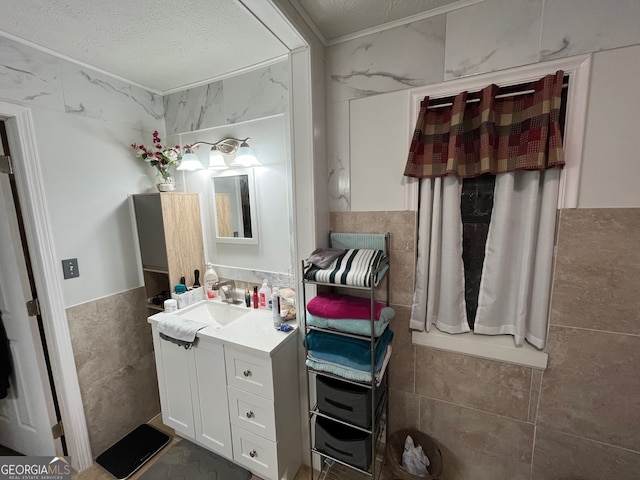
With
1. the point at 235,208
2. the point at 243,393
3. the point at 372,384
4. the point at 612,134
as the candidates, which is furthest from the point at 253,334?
the point at 612,134

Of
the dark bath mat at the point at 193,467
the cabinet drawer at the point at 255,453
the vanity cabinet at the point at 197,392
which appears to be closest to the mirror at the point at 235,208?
the vanity cabinet at the point at 197,392

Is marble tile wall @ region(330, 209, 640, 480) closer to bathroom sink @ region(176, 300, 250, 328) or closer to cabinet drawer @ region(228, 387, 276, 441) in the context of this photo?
cabinet drawer @ region(228, 387, 276, 441)

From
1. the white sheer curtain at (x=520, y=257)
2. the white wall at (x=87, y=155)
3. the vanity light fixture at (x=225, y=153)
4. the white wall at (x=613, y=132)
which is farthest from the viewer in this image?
the vanity light fixture at (x=225, y=153)

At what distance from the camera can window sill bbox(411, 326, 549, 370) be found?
1204 millimetres

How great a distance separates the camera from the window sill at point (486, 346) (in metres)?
1.20

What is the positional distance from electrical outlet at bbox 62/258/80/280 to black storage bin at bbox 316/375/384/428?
1618mm

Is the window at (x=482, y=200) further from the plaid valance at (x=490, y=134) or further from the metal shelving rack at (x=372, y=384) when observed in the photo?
the metal shelving rack at (x=372, y=384)

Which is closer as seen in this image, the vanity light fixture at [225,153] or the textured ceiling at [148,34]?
the textured ceiling at [148,34]

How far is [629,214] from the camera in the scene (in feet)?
3.34

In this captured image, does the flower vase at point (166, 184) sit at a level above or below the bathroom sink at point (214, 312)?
above

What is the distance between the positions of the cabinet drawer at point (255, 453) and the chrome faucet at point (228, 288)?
782 mm

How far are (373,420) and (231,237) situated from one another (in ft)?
4.74

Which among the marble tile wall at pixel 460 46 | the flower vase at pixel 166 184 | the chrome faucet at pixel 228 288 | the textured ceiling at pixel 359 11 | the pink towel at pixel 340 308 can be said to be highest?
the textured ceiling at pixel 359 11

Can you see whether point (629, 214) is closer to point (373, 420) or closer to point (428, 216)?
point (428, 216)
